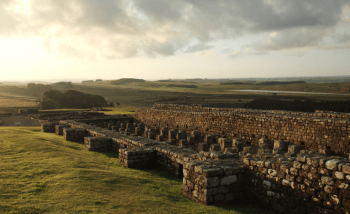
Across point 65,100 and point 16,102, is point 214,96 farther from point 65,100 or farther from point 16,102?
point 16,102

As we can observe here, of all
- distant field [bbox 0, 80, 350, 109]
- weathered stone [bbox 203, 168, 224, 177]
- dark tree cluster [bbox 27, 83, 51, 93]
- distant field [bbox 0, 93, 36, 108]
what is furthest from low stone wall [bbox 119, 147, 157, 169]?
dark tree cluster [bbox 27, 83, 51, 93]

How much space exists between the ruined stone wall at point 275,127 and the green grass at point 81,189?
7.60 m

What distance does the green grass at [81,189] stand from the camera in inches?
197

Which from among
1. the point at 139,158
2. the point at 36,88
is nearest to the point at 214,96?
the point at 36,88

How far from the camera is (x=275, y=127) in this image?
13.4 m

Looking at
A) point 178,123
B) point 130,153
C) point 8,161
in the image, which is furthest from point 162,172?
point 178,123

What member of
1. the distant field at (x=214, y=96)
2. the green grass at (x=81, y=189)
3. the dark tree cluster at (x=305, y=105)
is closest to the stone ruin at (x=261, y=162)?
the green grass at (x=81, y=189)

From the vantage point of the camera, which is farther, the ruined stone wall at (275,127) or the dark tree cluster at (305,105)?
the dark tree cluster at (305,105)

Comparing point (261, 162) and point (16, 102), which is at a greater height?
point (261, 162)

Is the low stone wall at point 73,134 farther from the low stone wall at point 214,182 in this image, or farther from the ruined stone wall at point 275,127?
the low stone wall at point 214,182

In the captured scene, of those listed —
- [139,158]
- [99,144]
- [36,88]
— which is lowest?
[99,144]

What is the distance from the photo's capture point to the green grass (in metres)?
5.00

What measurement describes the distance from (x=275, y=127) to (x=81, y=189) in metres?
10.9

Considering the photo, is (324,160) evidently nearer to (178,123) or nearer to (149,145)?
(149,145)
